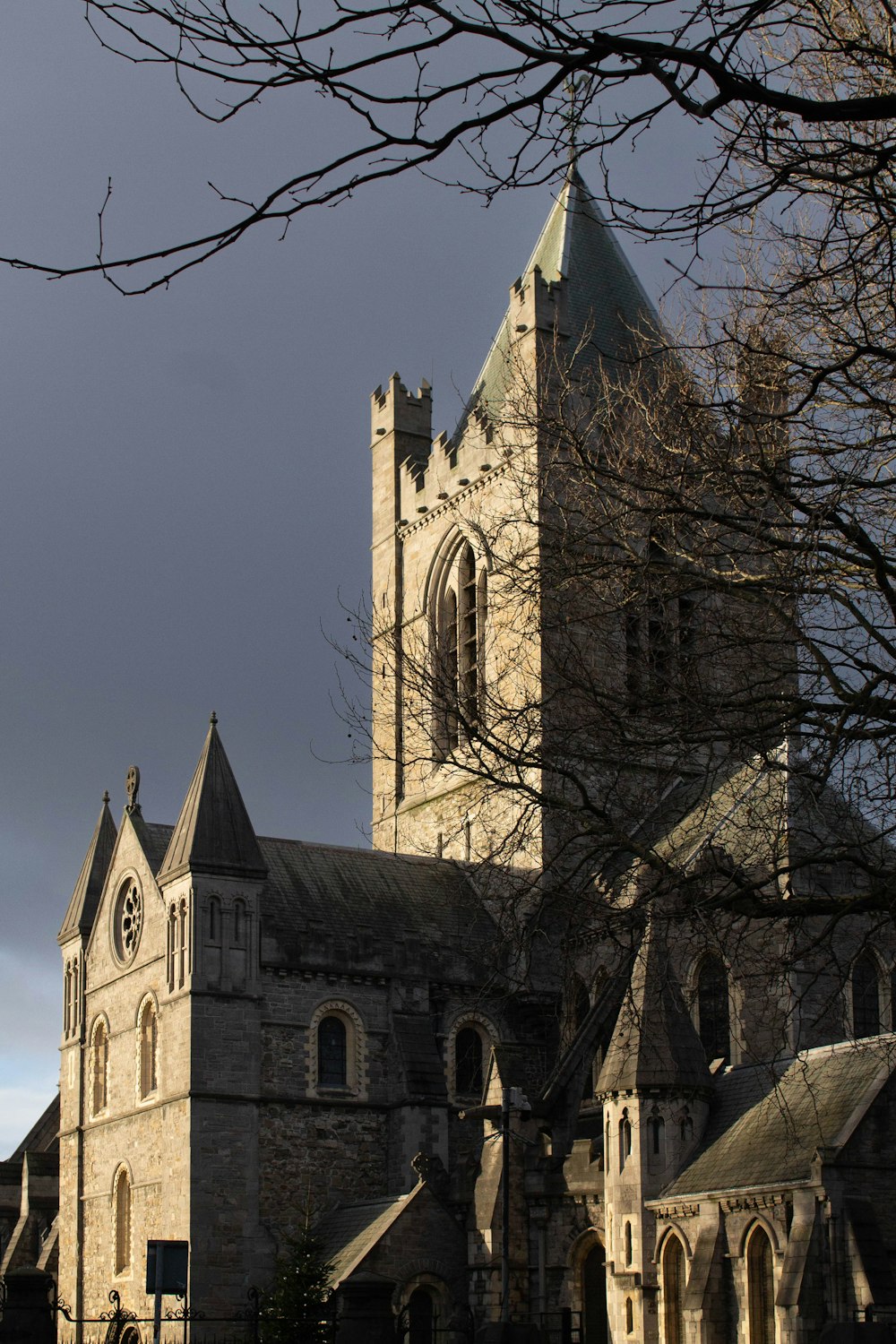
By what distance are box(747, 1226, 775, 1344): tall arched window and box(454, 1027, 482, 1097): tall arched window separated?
9881mm

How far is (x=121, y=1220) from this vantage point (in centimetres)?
3616

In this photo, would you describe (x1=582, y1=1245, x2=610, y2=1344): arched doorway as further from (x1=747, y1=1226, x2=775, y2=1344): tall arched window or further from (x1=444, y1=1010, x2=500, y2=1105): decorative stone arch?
(x1=444, y1=1010, x2=500, y2=1105): decorative stone arch

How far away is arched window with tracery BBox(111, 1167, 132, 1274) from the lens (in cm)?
3569

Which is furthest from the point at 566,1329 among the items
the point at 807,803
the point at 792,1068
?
the point at 807,803

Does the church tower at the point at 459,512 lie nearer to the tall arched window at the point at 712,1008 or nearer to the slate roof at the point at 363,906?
the slate roof at the point at 363,906

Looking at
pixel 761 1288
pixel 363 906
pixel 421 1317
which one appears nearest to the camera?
pixel 761 1288

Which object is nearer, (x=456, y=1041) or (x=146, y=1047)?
(x=146, y=1047)

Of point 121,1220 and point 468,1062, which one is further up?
point 468,1062

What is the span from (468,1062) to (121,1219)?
7.74 m

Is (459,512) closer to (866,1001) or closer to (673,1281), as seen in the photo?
(866,1001)

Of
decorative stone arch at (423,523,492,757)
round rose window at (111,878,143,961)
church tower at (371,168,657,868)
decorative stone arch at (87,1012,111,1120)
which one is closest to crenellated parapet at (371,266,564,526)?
church tower at (371,168,657,868)

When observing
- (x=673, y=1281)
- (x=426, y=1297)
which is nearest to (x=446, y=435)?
(x=426, y=1297)

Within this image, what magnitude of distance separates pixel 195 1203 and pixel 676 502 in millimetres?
22645

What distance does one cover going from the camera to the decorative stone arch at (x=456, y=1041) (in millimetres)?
35969
